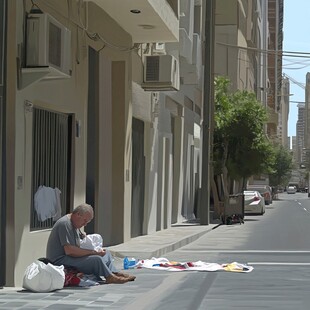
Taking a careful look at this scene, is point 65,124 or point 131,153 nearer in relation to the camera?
point 65,124

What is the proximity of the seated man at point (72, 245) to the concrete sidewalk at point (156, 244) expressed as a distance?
5.70 meters

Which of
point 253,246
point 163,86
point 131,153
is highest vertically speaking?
point 163,86

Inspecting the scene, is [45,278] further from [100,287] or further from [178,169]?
[178,169]

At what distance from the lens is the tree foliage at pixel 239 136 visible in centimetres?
4325

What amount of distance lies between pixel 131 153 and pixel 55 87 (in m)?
7.82

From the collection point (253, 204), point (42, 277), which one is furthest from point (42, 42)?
point (253, 204)

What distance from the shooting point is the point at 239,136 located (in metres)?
43.4

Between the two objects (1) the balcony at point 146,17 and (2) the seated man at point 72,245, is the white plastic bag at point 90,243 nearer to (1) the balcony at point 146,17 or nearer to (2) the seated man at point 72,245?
(2) the seated man at point 72,245

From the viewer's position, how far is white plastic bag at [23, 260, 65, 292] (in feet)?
36.4

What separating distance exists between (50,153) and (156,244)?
707cm

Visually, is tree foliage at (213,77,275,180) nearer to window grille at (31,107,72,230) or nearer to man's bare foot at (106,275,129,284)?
window grille at (31,107,72,230)

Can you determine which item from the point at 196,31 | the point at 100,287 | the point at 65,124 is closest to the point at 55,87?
the point at 65,124

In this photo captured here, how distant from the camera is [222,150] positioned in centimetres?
4434

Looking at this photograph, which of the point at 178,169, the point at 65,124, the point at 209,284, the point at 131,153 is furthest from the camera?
the point at 178,169
